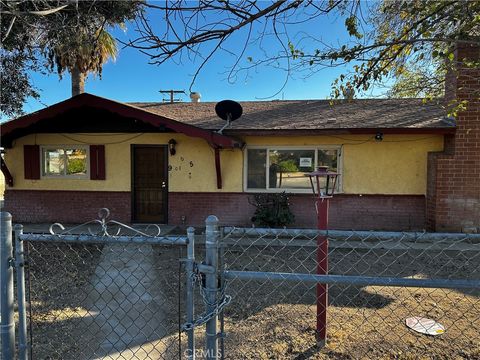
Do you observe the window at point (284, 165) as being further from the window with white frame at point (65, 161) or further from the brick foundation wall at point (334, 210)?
the window with white frame at point (65, 161)

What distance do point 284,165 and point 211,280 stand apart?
8.07 meters

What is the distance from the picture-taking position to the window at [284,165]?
9.70 meters

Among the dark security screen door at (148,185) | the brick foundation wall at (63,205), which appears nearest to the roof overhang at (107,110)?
the dark security screen door at (148,185)

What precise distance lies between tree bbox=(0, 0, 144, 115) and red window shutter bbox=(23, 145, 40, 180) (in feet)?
4.45

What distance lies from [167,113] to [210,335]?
1058 cm

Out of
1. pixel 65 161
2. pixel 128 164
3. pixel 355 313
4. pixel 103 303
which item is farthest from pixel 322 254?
pixel 65 161

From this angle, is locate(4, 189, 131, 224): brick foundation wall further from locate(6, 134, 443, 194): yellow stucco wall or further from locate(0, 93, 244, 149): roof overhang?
locate(0, 93, 244, 149): roof overhang

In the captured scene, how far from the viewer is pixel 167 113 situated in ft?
38.8

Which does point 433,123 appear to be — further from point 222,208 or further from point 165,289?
point 165,289

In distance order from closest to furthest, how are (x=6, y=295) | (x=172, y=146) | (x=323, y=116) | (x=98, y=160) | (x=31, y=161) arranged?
1. (x=6, y=295)
2. (x=172, y=146)
3. (x=323, y=116)
4. (x=98, y=160)
5. (x=31, y=161)

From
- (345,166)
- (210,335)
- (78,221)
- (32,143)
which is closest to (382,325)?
(210,335)

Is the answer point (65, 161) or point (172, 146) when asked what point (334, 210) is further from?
point (65, 161)

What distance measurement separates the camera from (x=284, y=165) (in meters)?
9.82

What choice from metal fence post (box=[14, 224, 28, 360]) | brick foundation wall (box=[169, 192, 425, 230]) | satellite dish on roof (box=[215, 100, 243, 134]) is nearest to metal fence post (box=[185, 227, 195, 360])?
metal fence post (box=[14, 224, 28, 360])
